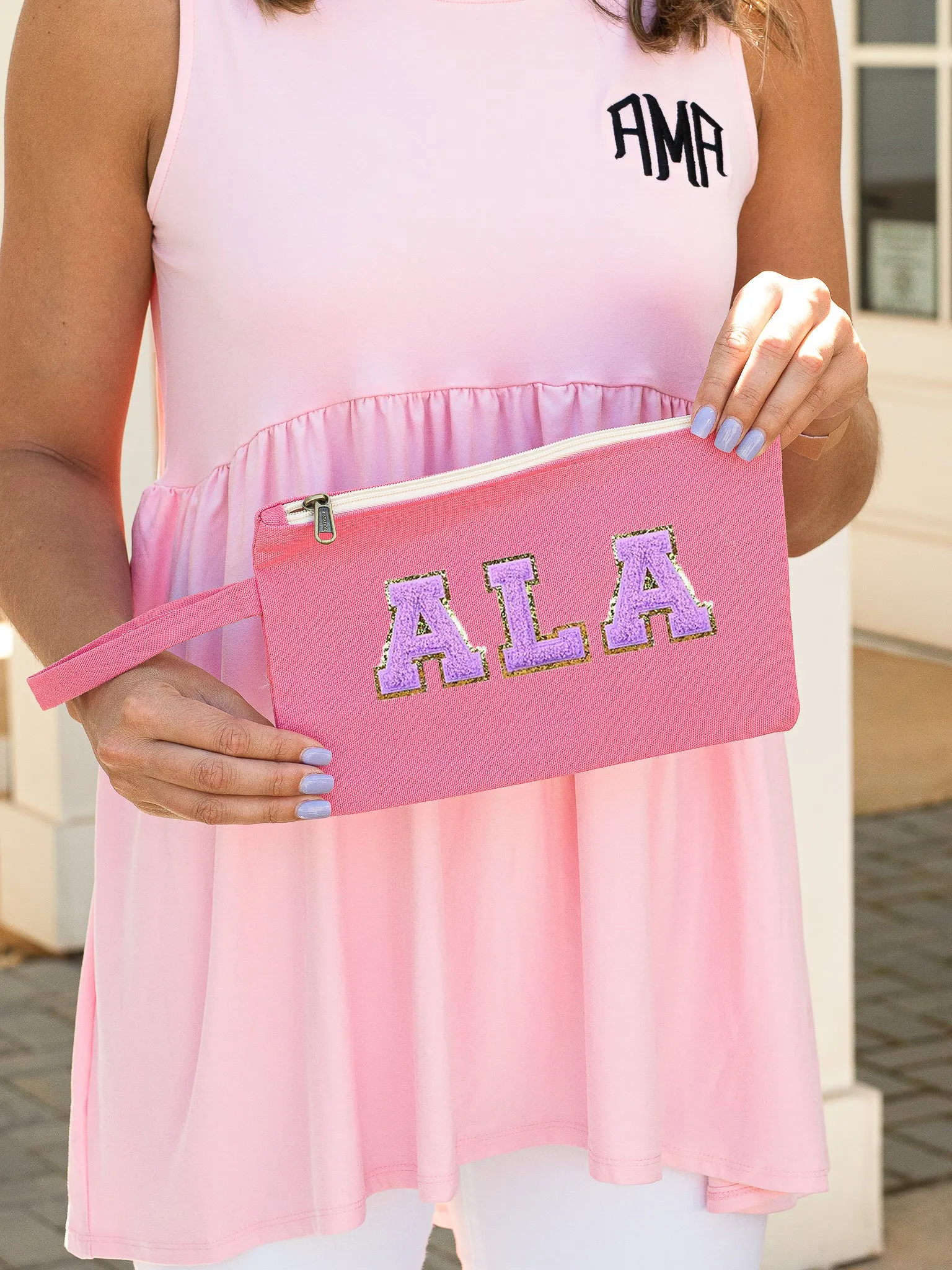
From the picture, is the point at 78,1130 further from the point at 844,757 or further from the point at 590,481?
the point at 844,757

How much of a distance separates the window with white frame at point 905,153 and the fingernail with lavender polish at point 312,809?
221 inches

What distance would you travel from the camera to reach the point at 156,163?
3.87 feet

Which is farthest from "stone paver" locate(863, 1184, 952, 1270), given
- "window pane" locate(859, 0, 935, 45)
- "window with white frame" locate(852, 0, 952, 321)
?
"window pane" locate(859, 0, 935, 45)

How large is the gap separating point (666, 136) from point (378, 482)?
316 mm

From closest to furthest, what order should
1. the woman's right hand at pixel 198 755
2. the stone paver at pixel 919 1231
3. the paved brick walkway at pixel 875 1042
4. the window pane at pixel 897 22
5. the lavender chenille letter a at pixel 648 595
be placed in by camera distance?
the woman's right hand at pixel 198 755 → the lavender chenille letter a at pixel 648 595 → the stone paver at pixel 919 1231 → the paved brick walkway at pixel 875 1042 → the window pane at pixel 897 22

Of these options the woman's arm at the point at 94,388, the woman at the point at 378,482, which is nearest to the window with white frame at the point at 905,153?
the woman at the point at 378,482

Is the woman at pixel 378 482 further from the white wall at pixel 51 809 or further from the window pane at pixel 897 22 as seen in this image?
the window pane at pixel 897 22

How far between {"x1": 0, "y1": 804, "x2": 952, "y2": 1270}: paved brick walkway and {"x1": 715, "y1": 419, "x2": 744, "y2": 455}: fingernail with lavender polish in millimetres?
2137

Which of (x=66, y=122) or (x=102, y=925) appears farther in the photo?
(x=102, y=925)

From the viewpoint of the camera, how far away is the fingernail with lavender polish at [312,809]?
112 centimetres

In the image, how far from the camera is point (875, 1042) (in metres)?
3.79

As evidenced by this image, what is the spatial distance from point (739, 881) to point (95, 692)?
1.56ft

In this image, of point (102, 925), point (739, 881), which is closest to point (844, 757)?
point (739, 881)

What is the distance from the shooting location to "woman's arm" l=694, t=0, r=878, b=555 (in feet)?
3.80
